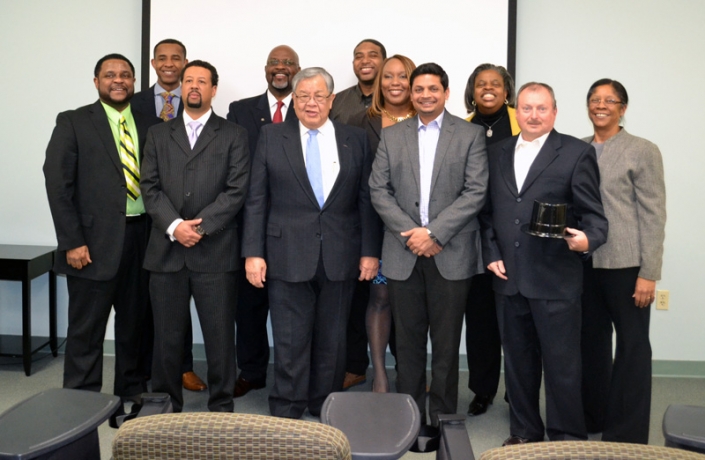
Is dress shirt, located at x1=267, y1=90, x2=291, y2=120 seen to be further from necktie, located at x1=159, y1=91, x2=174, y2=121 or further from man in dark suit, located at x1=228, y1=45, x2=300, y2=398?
necktie, located at x1=159, y1=91, x2=174, y2=121

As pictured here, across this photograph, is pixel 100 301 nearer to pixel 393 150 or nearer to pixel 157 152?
pixel 157 152

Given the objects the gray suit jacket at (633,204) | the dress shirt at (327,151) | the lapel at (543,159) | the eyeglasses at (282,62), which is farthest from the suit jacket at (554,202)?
the eyeglasses at (282,62)

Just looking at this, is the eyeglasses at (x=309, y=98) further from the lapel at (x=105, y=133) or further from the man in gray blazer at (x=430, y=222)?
the lapel at (x=105, y=133)

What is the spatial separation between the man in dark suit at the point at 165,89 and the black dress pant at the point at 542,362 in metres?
2.19

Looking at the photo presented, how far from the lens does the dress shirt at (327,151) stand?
11.0ft

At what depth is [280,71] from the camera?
4.04 m

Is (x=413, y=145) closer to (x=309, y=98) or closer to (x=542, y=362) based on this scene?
(x=309, y=98)

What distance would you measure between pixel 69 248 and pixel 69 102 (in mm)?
1661

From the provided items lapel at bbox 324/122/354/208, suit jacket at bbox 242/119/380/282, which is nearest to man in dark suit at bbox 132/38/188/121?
suit jacket at bbox 242/119/380/282

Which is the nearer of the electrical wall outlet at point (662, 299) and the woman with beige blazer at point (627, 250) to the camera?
the woman with beige blazer at point (627, 250)

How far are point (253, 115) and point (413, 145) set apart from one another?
1137 mm

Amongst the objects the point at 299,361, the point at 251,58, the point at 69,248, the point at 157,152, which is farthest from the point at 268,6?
the point at 299,361

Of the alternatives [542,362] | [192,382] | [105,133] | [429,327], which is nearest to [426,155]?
[429,327]

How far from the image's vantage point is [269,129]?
3.40 meters
